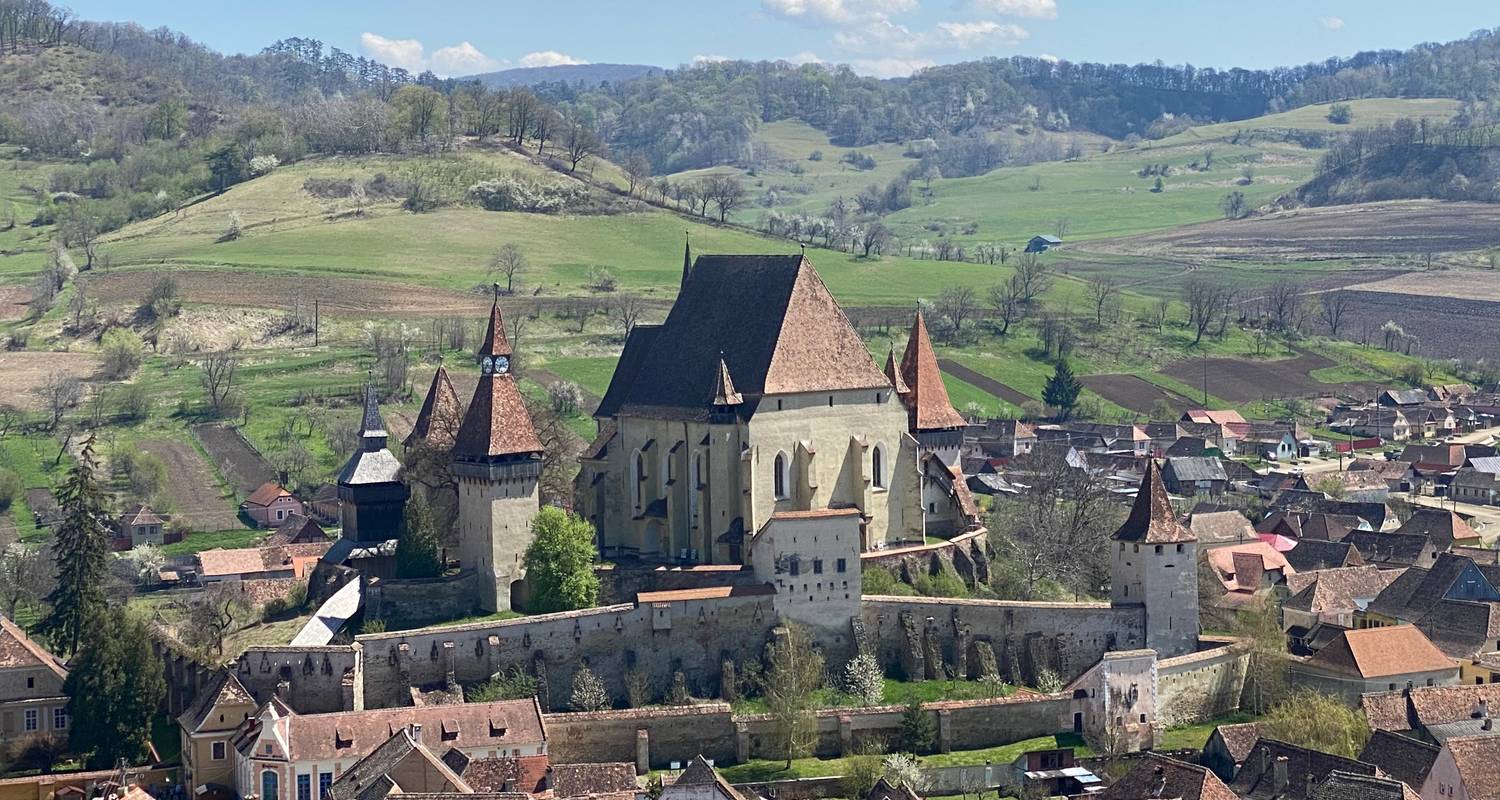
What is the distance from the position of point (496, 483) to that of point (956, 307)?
338 feet

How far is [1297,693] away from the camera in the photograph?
248 ft

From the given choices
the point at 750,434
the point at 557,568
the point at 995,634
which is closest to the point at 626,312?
the point at 750,434

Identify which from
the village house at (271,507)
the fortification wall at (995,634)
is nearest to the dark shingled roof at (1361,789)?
the fortification wall at (995,634)

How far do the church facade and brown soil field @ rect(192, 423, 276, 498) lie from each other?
37.6m

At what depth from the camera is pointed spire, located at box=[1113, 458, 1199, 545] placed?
257 ft

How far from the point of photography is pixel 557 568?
73188mm

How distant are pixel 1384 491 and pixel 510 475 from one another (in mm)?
68351

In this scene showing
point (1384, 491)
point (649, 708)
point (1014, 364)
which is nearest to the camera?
point (649, 708)

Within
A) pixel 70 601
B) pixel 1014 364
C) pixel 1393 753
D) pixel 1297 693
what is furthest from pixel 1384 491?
pixel 70 601

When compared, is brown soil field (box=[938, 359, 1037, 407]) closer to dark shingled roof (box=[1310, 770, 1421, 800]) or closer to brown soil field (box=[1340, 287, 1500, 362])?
brown soil field (box=[1340, 287, 1500, 362])

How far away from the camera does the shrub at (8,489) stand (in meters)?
112

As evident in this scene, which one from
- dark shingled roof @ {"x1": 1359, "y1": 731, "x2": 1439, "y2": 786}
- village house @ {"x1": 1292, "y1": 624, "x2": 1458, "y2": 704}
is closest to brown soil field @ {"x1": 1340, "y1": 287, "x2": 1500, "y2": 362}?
village house @ {"x1": 1292, "y1": 624, "x2": 1458, "y2": 704}

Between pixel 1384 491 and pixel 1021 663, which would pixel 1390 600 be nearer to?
pixel 1021 663

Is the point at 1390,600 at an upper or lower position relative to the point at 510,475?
lower
